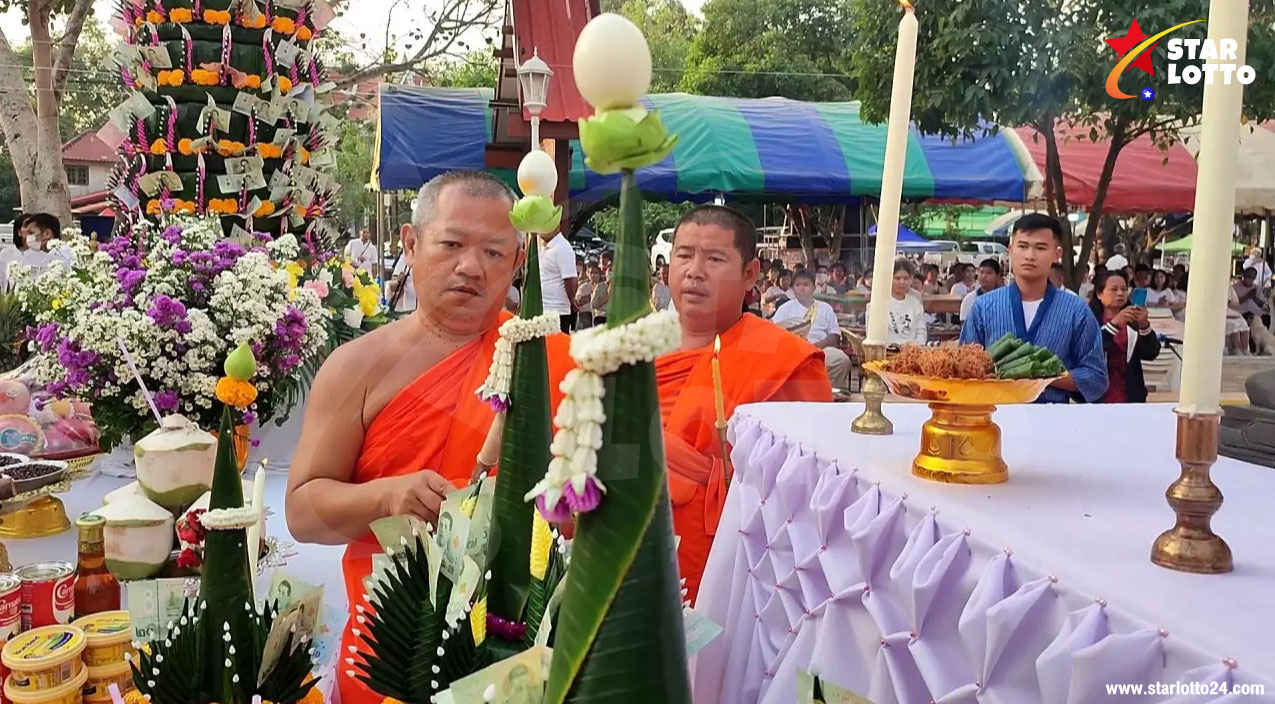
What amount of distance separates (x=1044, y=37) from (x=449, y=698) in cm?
543

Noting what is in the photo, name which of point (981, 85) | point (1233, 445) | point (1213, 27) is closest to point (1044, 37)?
point (981, 85)

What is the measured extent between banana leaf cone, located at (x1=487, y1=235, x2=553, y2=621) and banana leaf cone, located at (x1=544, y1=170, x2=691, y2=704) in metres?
0.24

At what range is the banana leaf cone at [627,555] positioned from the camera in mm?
533

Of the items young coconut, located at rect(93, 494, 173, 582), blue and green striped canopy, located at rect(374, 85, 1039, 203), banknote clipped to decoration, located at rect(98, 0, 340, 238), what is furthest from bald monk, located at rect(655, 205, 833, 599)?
blue and green striped canopy, located at rect(374, 85, 1039, 203)

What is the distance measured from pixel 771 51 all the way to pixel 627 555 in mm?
11613

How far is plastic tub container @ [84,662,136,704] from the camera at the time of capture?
1528 millimetres

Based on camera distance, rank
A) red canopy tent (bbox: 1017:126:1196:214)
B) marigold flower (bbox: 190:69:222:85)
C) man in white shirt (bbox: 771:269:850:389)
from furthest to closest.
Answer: red canopy tent (bbox: 1017:126:1196:214)
man in white shirt (bbox: 771:269:850:389)
marigold flower (bbox: 190:69:222:85)

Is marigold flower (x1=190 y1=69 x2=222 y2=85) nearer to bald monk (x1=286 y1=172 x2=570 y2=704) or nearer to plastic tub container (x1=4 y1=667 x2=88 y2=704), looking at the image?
Result: bald monk (x1=286 y1=172 x2=570 y2=704)

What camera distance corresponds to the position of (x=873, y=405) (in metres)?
1.31

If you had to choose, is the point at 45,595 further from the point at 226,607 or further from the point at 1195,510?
the point at 1195,510

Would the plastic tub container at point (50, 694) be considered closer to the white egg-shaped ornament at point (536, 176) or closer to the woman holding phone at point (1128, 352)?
the white egg-shaped ornament at point (536, 176)

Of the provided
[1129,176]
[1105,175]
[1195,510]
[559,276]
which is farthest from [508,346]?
[1129,176]

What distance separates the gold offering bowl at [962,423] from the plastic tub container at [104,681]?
A: 4.52 ft

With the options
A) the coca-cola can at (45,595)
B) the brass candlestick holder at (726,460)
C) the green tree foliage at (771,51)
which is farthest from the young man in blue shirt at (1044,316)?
the green tree foliage at (771,51)
